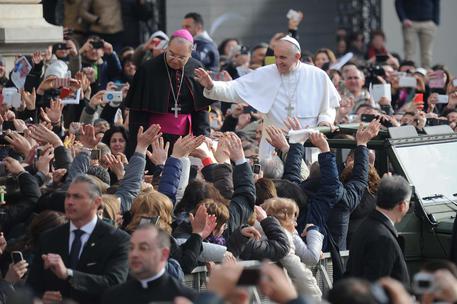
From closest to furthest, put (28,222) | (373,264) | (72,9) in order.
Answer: (373,264) < (28,222) < (72,9)

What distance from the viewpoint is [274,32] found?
26750 mm

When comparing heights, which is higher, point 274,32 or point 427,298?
point 427,298

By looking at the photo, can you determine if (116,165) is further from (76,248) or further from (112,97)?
(112,97)

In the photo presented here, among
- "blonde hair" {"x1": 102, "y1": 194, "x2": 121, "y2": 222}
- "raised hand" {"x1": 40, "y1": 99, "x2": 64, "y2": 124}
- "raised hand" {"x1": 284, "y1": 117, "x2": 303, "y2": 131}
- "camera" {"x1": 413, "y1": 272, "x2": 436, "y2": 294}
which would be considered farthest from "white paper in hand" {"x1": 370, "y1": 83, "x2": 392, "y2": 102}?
"camera" {"x1": 413, "y1": 272, "x2": 436, "y2": 294}

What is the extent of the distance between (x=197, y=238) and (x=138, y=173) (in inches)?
52.6

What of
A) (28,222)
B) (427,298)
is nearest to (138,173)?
(28,222)

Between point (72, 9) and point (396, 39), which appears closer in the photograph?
point (72, 9)

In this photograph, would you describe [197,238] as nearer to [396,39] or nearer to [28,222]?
[28,222]

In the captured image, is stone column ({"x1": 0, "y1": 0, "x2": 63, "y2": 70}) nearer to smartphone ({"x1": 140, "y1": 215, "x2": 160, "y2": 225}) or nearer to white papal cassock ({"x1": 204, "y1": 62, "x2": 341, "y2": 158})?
white papal cassock ({"x1": 204, "y1": 62, "x2": 341, "y2": 158})

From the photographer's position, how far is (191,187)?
12.3 metres

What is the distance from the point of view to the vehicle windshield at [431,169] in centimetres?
1320

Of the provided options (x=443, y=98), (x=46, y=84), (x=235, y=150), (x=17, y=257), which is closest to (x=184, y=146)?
(x=235, y=150)

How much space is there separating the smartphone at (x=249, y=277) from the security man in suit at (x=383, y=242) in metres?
2.69

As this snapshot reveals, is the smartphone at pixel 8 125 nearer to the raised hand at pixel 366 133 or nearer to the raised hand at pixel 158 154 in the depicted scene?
the raised hand at pixel 158 154
